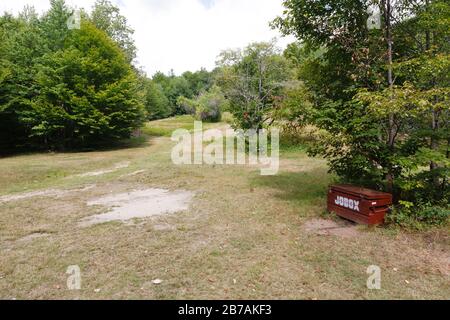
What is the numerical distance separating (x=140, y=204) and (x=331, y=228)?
414cm

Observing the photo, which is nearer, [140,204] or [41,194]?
[140,204]

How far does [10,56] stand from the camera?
17609 mm

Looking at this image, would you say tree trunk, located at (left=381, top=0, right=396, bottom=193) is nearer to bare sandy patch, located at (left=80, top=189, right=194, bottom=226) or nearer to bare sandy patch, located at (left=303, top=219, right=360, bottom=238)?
bare sandy patch, located at (left=303, top=219, right=360, bottom=238)

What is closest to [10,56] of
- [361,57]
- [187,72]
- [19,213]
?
[19,213]

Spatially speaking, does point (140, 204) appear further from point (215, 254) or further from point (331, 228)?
point (331, 228)

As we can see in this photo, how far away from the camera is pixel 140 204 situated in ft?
21.8

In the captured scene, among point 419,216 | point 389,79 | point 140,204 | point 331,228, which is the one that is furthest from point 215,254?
point 389,79

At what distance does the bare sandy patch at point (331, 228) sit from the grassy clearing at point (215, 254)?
12cm

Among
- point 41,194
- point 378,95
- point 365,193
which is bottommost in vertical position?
point 41,194

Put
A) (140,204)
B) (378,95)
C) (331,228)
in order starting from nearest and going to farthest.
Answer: (378,95) < (331,228) < (140,204)

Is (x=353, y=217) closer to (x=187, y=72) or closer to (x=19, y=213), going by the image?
(x=19, y=213)

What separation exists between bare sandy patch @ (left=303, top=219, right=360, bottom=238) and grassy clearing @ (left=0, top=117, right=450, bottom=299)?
0.12 m
